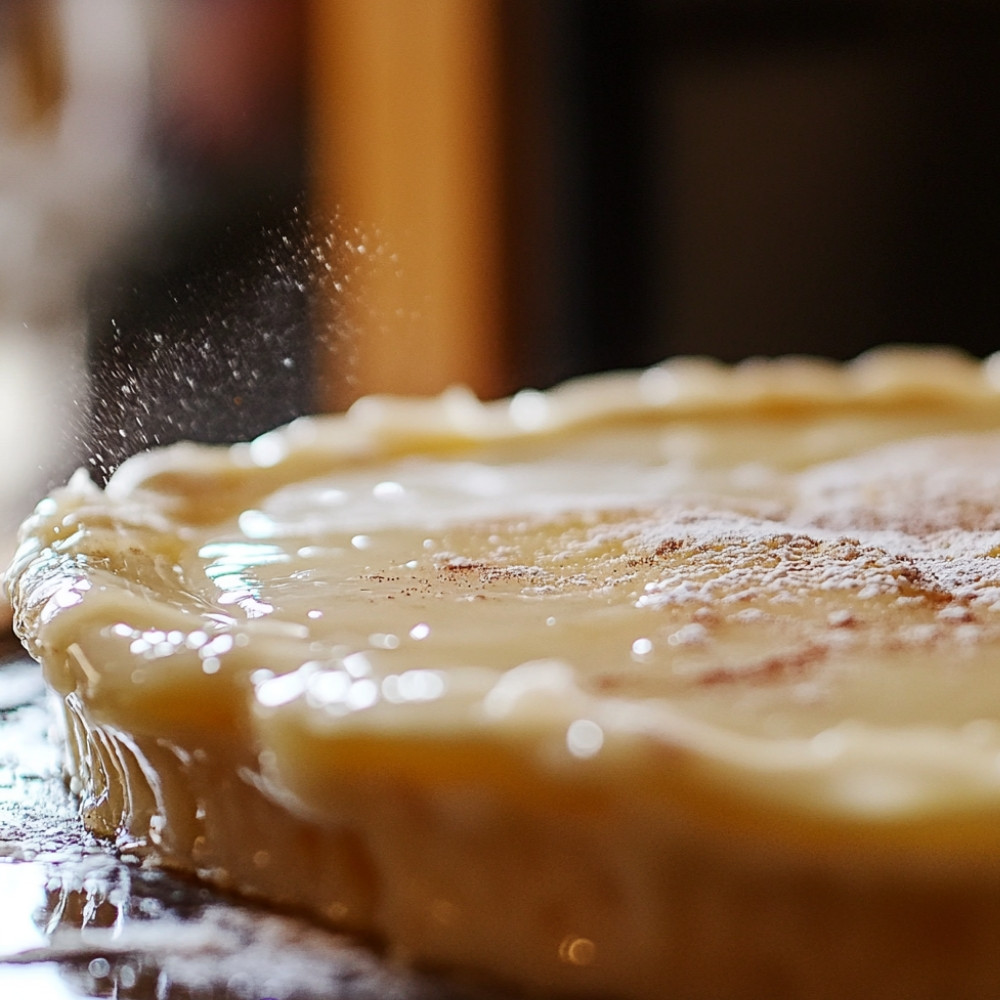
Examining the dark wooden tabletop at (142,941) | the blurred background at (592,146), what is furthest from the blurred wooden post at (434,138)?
the dark wooden tabletop at (142,941)

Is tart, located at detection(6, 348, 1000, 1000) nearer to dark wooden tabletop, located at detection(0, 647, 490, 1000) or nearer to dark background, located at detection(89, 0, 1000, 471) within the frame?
dark wooden tabletop, located at detection(0, 647, 490, 1000)

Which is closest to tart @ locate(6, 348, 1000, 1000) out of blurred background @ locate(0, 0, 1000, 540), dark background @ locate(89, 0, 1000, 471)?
blurred background @ locate(0, 0, 1000, 540)

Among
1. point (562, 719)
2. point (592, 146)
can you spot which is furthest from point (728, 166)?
point (562, 719)

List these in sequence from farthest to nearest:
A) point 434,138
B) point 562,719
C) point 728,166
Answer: point 434,138 < point 728,166 < point 562,719

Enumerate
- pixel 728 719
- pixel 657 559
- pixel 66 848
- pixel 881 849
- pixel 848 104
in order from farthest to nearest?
pixel 848 104, pixel 657 559, pixel 66 848, pixel 728 719, pixel 881 849

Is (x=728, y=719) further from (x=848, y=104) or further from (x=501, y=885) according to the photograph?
(x=848, y=104)

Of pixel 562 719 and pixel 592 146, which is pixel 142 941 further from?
pixel 592 146

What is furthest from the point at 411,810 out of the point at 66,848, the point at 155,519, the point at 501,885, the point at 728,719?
the point at 155,519

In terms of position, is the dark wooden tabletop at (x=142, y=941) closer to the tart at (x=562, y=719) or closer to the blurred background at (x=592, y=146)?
Result: the tart at (x=562, y=719)
